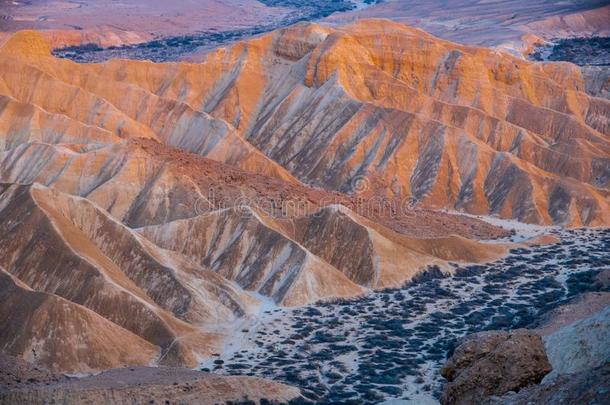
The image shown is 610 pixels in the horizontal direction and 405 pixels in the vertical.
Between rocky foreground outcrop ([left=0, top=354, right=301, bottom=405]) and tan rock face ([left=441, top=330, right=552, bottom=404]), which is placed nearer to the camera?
tan rock face ([left=441, top=330, right=552, bottom=404])

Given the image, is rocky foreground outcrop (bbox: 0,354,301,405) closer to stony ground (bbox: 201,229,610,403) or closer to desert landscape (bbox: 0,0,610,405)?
desert landscape (bbox: 0,0,610,405)

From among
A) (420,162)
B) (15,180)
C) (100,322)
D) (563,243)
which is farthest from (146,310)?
(420,162)

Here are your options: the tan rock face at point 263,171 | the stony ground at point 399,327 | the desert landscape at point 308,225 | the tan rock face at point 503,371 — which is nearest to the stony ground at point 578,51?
the desert landscape at point 308,225

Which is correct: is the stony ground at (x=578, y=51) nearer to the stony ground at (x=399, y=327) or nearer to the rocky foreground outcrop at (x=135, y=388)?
the stony ground at (x=399, y=327)

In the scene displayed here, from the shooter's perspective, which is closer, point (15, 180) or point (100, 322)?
point (100, 322)

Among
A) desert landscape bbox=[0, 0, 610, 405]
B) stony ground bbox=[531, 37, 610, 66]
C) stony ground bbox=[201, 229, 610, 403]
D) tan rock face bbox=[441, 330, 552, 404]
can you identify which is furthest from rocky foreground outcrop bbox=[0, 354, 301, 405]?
stony ground bbox=[531, 37, 610, 66]

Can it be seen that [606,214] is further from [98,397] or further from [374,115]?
[98,397]

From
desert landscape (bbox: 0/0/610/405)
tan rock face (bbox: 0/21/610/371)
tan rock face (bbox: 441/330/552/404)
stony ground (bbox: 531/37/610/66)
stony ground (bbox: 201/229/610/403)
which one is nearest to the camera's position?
tan rock face (bbox: 441/330/552/404)

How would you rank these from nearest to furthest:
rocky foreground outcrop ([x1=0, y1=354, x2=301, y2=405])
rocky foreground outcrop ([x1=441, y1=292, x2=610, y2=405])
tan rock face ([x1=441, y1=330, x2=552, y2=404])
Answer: rocky foreground outcrop ([x1=441, y1=292, x2=610, y2=405]) → tan rock face ([x1=441, y1=330, x2=552, y2=404]) → rocky foreground outcrop ([x1=0, y1=354, x2=301, y2=405])

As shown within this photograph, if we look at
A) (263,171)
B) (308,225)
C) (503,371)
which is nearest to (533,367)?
(503,371)
